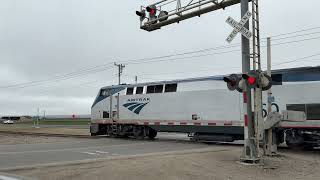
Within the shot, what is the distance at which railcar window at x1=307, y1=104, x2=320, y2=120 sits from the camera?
1789 cm

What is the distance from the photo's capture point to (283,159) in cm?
1397

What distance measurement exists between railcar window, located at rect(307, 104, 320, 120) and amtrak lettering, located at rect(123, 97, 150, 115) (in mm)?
11519

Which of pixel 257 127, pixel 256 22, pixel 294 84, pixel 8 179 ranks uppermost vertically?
pixel 256 22

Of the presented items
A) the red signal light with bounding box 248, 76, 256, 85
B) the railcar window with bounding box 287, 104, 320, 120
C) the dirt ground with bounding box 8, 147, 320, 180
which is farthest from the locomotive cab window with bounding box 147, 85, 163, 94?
the red signal light with bounding box 248, 76, 256, 85

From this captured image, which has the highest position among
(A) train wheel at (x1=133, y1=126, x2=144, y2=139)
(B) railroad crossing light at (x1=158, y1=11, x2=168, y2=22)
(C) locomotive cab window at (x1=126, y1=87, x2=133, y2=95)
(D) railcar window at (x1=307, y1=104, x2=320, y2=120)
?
(B) railroad crossing light at (x1=158, y1=11, x2=168, y2=22)

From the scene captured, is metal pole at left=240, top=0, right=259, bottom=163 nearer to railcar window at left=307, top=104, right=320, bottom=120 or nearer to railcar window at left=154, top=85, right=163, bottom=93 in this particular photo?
railcar window at left=307, top=104, right=320, bottom=120

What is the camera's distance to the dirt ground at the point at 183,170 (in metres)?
10.2

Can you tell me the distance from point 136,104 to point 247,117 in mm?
15669

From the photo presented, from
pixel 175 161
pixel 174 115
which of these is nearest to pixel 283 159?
pixel 175 161

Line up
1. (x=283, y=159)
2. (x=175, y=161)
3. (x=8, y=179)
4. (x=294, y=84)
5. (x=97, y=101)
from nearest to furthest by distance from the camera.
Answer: (x=8, y=179) < (x=175, y=161) < (x=283, y=159) < (x=294, y=84) < (x=97, y=101)

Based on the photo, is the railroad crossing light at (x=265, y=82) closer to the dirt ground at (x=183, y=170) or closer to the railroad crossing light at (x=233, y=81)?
the railroad crossing light at (x=233, y=81)

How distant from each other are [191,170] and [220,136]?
458 inches

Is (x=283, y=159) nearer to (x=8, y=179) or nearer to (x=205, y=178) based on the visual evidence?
(x=205, y=178)

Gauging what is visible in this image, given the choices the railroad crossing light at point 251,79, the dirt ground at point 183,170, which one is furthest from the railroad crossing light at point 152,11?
the dirt ground at point 183,170
